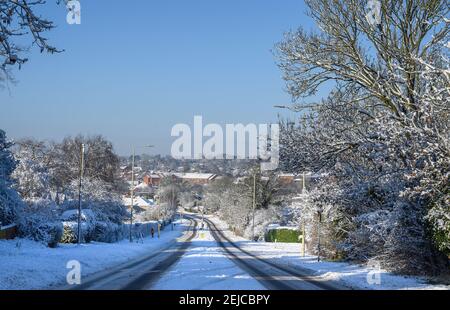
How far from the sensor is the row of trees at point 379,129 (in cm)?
1658

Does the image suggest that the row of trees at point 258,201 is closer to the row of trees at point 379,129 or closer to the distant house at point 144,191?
the row of trees at point 379,129

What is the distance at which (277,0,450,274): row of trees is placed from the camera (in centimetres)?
1658

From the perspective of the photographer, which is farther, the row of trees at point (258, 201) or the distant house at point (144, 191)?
the distant house at point (144, 191)

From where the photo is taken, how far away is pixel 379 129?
1791 centimetres

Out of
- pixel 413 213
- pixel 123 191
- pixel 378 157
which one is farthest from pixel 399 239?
pixel 123 191

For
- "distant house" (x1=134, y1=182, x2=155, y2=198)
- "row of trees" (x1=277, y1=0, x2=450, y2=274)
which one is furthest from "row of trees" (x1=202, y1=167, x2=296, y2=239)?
"distant house" (x1=134, y1=182, x2=155, y2=198)

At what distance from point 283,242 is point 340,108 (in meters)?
43.0

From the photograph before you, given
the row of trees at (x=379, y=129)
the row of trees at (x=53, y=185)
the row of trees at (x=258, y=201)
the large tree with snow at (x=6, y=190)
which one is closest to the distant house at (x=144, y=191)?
the row of trees at (x=258, y=201)

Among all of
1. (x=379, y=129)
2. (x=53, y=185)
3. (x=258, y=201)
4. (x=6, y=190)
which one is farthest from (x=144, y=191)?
(x=379, y=129)

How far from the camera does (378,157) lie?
17.9 metres

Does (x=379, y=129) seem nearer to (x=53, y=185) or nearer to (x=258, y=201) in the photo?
(x=53, y=185)

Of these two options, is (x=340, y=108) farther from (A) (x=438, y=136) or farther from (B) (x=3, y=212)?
(B) (x=3, y=212)

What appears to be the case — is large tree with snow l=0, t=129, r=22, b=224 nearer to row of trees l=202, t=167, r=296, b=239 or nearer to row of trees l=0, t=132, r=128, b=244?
row of trees l=0, t=132, r=128, b=244

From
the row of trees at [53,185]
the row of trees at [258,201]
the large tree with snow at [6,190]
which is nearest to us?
the large tree with snow at [6,190]
